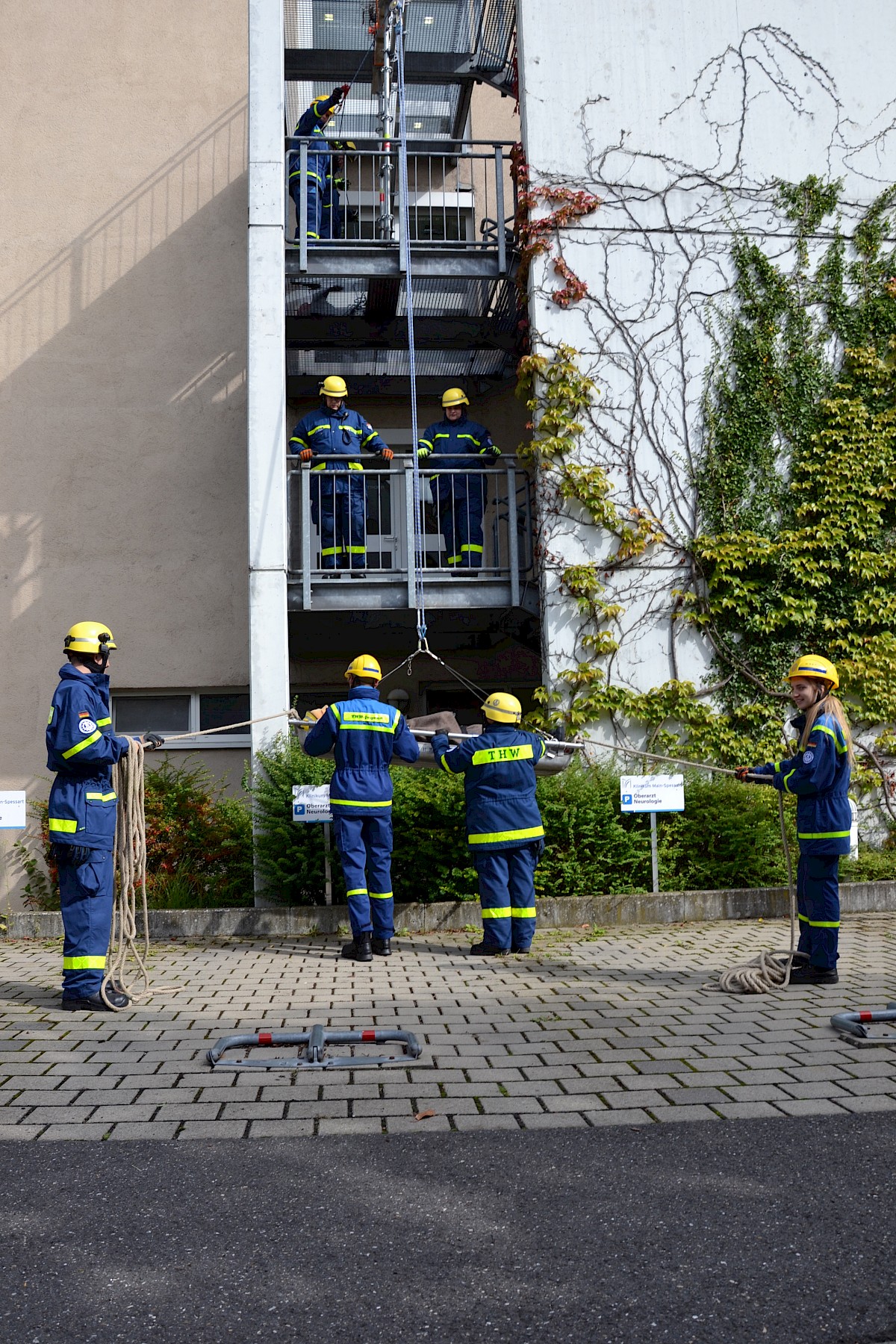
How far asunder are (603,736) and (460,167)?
791 cm

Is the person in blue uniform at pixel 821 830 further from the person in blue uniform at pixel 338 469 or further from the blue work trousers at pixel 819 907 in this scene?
the person in blue uniform at pixel 338 469

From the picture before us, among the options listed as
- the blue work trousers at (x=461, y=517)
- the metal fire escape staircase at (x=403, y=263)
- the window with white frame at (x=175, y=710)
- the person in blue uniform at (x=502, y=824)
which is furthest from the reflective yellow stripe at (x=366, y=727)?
the window with white frame at (x=175, y=710)

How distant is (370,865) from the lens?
7992 millimetres

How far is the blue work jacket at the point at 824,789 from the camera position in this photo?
6.56 m

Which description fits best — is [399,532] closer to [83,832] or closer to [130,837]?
[130,837]

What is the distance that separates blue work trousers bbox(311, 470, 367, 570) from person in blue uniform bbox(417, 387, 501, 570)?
0.81 meters

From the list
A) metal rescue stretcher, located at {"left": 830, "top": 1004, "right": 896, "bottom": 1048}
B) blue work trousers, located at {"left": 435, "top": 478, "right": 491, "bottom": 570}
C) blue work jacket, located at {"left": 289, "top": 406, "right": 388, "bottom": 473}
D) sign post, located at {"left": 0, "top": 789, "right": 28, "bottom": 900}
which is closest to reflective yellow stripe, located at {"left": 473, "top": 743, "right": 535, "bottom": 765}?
metal rescue stretcher, located at {"left": 830, "top": 1004, "right": 896, "bottom": 1048}

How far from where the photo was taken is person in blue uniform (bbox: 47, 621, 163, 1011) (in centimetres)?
629

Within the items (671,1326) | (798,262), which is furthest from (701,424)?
(671,1326)

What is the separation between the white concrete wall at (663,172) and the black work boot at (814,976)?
4989 mm

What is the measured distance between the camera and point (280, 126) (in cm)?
1065

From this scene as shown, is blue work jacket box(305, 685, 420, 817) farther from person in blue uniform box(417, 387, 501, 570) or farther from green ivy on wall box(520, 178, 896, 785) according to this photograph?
person in blue uniform box(417, 387, 501, 570)

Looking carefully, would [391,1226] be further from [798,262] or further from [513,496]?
[798,262]

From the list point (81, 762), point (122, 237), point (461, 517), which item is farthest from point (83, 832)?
point (122, 237)
